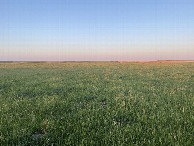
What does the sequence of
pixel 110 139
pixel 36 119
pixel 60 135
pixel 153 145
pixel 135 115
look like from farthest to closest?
pixel 135 115, pixel 36 119, pixel 60 135, pixel 110 139, pixel 153 145

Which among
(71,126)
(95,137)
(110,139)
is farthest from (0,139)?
(110,139)

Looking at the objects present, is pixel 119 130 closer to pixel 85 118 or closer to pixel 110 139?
pixel 110 139

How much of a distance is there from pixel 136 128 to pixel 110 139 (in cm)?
105

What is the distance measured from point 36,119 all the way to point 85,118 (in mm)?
1899

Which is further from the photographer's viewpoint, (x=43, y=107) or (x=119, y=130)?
(x=43, y=107)

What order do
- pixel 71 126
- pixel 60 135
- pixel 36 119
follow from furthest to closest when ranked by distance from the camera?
1. pixel 36 119
2. pixel 71 126
3. pixel 60 135

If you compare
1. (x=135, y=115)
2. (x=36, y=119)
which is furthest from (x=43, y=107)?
(x=135, y=115)

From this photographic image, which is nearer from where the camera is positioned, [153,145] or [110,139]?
[153,145]

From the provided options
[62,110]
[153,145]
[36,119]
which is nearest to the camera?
[153,145]

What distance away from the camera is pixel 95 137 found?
4387mm

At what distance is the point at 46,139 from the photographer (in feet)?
13.9

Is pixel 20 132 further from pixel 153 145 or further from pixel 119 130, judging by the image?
pixel 153 145

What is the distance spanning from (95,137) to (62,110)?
9.85ft

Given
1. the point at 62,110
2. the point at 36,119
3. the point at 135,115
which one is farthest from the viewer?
the point at 62,110
